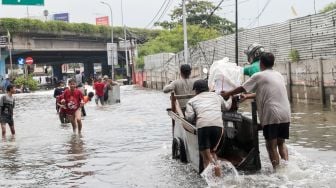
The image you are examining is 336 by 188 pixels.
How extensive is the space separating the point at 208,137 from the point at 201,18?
214 ft

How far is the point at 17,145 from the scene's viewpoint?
47.9 ft

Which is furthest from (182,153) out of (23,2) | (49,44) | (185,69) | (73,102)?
(49,44)

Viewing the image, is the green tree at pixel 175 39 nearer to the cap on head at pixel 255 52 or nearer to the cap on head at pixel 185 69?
the cap on head at pixel 185 69

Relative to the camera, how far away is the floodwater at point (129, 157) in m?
8.66

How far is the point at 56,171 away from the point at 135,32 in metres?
68.6

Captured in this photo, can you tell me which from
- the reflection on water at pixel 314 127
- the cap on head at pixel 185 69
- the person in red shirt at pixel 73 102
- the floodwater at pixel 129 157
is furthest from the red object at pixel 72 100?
the cap on head at pixel 185 69

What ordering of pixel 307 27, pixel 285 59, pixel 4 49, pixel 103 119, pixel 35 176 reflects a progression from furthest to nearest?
pixel 4 49
pixel 285 59
pixel 307 27
pixel 103 119
pixel 35 176

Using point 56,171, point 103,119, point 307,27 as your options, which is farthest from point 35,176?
point 307,27

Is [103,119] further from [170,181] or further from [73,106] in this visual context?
[170,181]

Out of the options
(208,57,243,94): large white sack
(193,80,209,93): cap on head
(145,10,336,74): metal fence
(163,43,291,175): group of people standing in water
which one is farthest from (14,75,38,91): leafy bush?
(163,43,291,175): group of people standing in water

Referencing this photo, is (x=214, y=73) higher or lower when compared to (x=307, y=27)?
lower

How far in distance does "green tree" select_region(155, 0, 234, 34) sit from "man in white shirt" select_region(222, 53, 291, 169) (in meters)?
61.7

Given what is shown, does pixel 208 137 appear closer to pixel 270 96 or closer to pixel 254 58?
pixel 270 96

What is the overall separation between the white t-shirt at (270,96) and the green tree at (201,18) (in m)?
61.7
